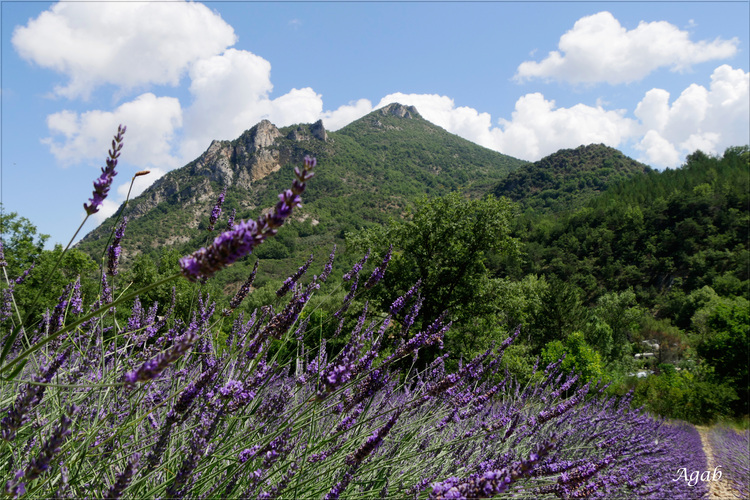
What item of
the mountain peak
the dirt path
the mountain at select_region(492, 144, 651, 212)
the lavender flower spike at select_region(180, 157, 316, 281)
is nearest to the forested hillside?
the lavender flower spike at select_region(180, 157, 316, 281)

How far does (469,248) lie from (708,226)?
56616 mm

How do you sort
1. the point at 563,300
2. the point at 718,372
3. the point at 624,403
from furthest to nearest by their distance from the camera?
1. the point at 563,300
2. the point at 718,372
3. the point at 624,403

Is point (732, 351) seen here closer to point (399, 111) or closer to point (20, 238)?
point (20, 238)

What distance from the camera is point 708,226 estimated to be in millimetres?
56188

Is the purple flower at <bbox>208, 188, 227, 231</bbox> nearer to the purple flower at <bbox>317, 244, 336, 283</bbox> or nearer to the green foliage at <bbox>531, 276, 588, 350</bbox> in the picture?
the purple flower at <bbox>317, 244, 336, 283</bbox>

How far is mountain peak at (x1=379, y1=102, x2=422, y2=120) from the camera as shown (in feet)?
626

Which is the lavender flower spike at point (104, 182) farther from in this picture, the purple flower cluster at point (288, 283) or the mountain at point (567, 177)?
the mountain at point (567, 177)

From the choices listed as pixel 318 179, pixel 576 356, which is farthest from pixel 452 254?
pixel 318 179

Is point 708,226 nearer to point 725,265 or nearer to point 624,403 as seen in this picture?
point 725,265

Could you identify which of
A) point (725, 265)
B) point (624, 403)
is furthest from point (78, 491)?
point (725, 265)

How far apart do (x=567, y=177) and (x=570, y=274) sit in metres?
59.8

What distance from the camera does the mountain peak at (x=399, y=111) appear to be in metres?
191

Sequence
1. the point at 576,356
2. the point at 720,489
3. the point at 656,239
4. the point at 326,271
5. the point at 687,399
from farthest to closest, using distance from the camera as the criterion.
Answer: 1. the point at 656,239
2. the point at 576,356
3. the point at 687,399
4. the point at 720,489
5. the point at 326,271

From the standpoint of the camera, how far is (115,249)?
5.66 ft
